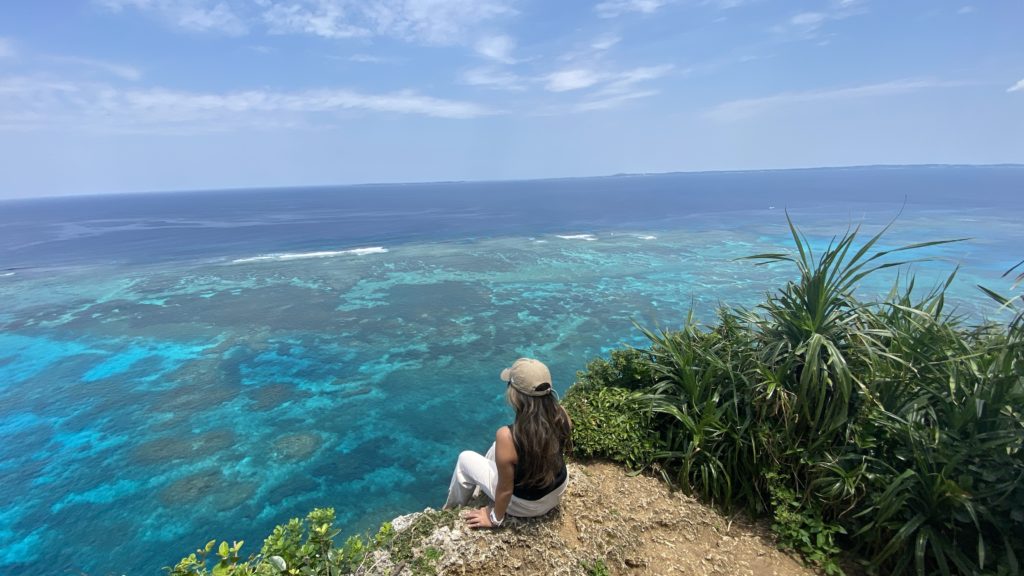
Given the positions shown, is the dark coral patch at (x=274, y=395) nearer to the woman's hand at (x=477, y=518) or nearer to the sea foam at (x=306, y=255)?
the woman's hand at (x=477, y=518)

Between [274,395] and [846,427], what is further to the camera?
[274,395]

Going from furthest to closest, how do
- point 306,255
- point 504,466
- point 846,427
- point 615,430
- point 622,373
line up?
point 306,255
point 622,373
point 615,430
point 846,427
point 504,466

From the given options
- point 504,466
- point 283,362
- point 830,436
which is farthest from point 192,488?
point 830,436

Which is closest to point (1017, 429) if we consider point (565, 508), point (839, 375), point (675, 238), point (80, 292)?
point (839, 375)

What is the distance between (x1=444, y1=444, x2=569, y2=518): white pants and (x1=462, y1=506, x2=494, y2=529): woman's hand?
0.49ft

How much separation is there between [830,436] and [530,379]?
362 cm

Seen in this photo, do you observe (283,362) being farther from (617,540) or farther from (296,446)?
(617,540)

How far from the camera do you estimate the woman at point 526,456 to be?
12.0 feet

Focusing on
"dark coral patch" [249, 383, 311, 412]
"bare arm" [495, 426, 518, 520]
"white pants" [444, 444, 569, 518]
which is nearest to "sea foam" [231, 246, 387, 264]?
"dark coral patch" [249, 383, 311, 412]

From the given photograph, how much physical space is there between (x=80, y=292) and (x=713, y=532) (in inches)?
1578

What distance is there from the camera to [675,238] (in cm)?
4778

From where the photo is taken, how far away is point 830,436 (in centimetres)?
495

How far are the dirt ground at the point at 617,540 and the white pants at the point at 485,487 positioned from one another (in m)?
0.18

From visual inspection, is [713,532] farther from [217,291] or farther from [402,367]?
[217,291]
